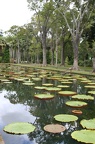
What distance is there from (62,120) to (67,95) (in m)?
Answer: 3.46

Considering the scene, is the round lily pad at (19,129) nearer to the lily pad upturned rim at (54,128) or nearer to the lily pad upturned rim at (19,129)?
the lily pad upturned rim at (19,129)

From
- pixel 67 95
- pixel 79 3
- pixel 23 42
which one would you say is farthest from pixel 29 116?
pixel 23 42

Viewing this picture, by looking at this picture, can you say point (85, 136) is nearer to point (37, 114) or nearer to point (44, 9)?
point (37, 114)

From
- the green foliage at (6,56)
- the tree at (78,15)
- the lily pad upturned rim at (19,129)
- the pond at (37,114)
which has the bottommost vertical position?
the pond at (37,114)

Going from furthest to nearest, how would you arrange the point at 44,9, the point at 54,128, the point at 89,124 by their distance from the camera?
the point at 44,9 < the point at 89,124 < the point at 54,128

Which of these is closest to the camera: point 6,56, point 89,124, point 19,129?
point 19,129

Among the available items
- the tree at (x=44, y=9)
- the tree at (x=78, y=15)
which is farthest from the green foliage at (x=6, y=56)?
the tree at (x=78, y=15)

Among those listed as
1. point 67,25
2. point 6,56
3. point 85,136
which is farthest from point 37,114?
point 6,56

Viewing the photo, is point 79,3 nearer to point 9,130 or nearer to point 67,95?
point 67,95

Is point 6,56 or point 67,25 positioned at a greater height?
point 67,25

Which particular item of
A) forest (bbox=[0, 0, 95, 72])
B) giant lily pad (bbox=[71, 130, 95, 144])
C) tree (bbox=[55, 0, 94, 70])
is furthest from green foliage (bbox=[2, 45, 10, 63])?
giant lily pad (bbox=[71, 130, 95, 144])

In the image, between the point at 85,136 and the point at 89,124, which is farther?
the point at 89,124

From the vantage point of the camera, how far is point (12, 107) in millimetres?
6930

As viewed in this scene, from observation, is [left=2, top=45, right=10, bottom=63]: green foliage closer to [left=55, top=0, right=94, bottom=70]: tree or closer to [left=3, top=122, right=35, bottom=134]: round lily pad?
[left=55, top=0, right=94, bottom=70]: tree
